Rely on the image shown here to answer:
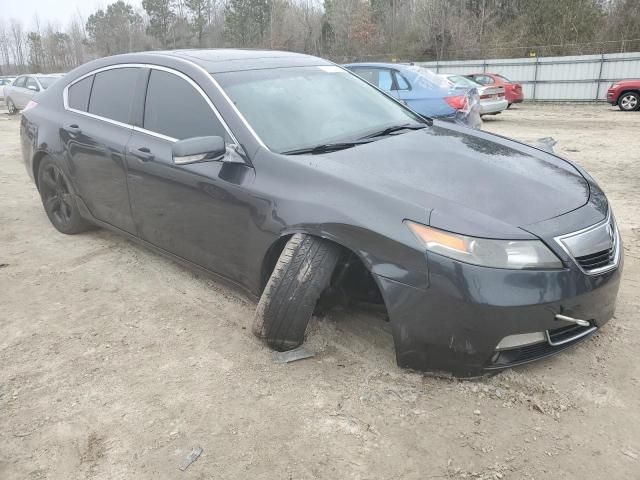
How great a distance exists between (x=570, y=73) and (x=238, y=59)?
20753mm

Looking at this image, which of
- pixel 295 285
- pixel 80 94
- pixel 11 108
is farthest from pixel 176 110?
pixel 11 108

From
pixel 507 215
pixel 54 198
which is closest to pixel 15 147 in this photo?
pixel 54 198

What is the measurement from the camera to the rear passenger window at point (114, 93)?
3.84m

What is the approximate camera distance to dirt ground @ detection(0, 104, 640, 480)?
221 cm

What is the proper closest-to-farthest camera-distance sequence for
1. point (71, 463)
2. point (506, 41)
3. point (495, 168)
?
point (71, 463) → point (495, 168) → point (506, 41)

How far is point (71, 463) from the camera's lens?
2.25 meters

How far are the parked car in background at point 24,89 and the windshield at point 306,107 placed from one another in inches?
655

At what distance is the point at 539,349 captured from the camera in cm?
251

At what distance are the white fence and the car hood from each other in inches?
788

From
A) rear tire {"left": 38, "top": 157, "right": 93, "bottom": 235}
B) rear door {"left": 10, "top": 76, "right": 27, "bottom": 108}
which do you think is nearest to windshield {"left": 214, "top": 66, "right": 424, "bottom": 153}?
rear tire {"left": 38, "top": 157, "right": 93, "bottom": 235}

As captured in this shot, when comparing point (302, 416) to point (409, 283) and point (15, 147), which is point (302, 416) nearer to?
point (409, 283)

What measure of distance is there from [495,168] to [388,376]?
1.24m

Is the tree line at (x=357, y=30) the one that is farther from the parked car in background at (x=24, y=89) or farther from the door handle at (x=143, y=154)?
the door handle at (x=143, y=154)

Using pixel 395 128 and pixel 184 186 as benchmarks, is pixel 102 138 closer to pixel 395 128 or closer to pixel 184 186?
pixel 184 186
